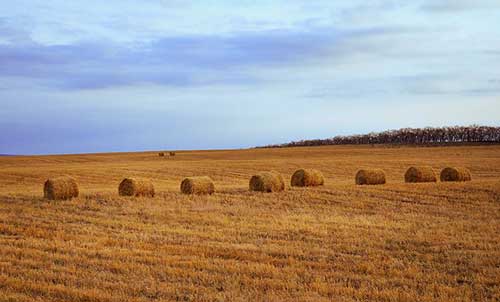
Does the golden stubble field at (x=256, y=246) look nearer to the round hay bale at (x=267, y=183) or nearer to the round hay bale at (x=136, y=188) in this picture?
the round hay bale at (x=136, y=188)

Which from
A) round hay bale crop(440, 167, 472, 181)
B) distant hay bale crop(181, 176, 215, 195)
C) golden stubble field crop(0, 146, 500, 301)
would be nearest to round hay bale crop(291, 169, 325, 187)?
golden stubble field crop(0, 146, 500, 301)

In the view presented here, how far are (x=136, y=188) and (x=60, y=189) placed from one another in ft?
8.97

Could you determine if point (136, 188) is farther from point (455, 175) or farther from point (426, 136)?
point (426, 136)

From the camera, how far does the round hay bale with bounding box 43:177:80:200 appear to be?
21.2 m

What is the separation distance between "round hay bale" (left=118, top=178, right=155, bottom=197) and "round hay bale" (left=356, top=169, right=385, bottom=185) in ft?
31.3

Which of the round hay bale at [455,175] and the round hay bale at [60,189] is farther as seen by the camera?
the round hay bale at [455,175]

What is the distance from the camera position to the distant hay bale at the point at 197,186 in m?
23.1

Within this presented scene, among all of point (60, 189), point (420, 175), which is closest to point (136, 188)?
point (60, 189)

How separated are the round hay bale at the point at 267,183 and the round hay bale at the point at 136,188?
417 cm

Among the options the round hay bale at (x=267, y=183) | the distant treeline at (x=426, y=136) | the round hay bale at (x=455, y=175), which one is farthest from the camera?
the distant treeline at (x=426, y=136)

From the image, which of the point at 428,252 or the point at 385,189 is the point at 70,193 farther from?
the point at 428,252

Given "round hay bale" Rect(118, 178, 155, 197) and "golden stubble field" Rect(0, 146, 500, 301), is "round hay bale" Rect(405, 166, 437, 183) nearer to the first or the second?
"golden stubble field" Rect(0, 146, 500, 301)

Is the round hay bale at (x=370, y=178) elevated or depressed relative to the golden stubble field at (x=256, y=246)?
elevated

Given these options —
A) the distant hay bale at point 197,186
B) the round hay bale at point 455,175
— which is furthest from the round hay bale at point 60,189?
the round hay bale at point 455,175
